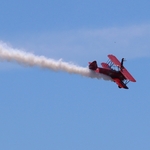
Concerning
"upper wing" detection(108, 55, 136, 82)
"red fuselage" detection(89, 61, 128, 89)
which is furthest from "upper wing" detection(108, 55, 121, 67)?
"red fuselage" detection(89, 61, 128, 89)

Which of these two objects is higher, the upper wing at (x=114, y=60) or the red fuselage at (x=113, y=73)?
the upper wing at (x=114, y=60)

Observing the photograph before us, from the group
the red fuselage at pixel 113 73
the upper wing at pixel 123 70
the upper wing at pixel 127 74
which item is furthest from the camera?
the upper wing at pixel 123 70

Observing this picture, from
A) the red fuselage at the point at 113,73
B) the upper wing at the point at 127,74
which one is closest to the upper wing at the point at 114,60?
the upper wing at the point at 127,74

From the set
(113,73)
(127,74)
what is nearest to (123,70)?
(127,74)

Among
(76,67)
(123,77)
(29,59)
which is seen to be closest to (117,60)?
(123,77)

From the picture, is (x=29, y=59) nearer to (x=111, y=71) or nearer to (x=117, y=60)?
(x=111, y=71)

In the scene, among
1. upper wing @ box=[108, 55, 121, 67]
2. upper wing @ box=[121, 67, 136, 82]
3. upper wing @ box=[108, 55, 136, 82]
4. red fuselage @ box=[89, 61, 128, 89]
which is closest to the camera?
red fuselage @ box=[89, 61, 128, 89]

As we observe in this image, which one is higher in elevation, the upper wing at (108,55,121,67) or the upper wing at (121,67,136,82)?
the upper wing at (108,55,121,67)

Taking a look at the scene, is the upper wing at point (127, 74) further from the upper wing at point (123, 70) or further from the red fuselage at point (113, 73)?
the red fuselage at point (113, 73)

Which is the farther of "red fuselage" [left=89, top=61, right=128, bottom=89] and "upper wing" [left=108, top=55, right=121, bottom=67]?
"upper wing" [left=108, top=55, right=121, bottom=67]

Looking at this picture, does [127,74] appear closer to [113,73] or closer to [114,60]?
[113,73]

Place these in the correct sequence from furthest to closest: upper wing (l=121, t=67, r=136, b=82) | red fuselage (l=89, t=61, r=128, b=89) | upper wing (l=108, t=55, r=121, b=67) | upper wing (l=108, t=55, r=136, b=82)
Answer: upper wing (l=108, t=55, r=121, b=67) < upper wing (l=108, t=55, r=136, b=82) < upper wing (l=121, t=67, r=136, b=82) < red fuselage (l=89, t=61, r=128, b=89)

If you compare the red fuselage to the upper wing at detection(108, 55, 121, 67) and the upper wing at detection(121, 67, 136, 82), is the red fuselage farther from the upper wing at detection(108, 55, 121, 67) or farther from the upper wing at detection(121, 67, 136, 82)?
the upper wing at detection(108, 55, 121, 67)

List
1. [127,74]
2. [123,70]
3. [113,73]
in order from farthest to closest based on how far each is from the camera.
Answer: [123,70] → [127,74] → [113,73]
